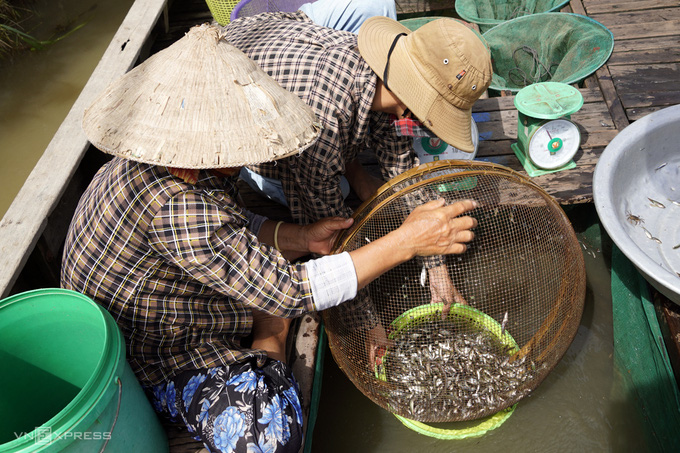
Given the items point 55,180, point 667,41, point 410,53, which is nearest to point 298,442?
point 410,53

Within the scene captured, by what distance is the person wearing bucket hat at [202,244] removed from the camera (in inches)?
56.3

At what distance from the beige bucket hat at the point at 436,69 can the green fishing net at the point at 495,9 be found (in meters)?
2.47

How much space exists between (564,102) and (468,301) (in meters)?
1.27

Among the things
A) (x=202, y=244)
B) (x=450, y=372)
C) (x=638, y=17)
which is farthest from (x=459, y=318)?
(x=638, y=17)

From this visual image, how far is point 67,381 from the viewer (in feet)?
6.16

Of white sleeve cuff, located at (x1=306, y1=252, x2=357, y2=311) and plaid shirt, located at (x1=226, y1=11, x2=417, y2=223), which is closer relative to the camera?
white sleeve cuff, located at (x1=306, y1=252, x2=357, y2=311)

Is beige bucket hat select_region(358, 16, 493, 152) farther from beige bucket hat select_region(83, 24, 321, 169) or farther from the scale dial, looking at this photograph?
the scale dial

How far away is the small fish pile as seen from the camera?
221 centimetres

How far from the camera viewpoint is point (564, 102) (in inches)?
105

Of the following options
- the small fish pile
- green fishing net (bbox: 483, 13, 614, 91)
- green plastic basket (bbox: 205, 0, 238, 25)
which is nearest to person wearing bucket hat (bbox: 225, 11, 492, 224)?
the small fish pile

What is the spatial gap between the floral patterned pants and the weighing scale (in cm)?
197

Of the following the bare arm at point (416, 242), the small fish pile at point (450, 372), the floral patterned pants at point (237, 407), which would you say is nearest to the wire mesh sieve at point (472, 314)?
the small fish pile at point (450, 372)

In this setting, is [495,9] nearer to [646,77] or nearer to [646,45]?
[646,45]

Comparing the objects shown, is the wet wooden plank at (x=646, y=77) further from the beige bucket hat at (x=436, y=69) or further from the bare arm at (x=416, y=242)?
the bare arm at (x=416, y=242)
